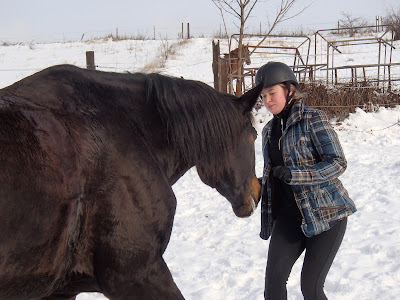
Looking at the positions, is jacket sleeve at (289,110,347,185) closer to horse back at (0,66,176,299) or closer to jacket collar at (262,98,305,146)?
jacket collar at (262,98,305,146)

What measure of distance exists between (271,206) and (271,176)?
0.18 metres

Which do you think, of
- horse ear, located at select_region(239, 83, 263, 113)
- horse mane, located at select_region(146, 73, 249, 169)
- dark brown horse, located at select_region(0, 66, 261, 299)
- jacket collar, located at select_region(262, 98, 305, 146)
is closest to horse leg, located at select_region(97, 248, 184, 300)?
dark brown horse, located at select_region(0, 66, 261, 299)

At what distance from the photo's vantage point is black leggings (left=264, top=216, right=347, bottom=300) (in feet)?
7.58

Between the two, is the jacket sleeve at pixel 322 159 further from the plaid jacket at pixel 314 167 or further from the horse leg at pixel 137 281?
the horse leg at pixel 137 281

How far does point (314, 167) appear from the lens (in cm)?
228

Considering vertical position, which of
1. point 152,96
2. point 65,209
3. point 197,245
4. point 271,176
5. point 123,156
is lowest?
point 197,245

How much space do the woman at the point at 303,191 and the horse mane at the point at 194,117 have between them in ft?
1.04

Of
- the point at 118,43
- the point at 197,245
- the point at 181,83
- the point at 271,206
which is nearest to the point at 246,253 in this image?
the point at 197,245

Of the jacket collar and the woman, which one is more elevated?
the jacket collar

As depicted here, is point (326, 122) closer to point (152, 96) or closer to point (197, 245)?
point (152, 96)

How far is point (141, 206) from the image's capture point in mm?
1789

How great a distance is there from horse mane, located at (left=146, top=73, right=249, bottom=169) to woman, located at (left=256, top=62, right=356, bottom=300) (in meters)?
0.32

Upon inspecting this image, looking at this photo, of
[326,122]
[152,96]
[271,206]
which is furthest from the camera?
[271,206]

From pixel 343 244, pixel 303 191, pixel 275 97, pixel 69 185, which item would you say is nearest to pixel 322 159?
pixel 303 191
